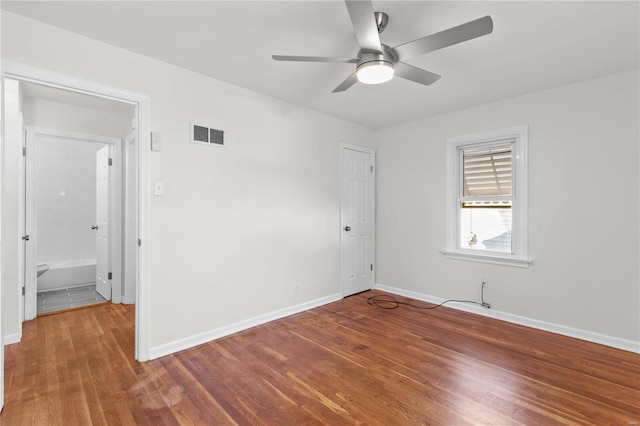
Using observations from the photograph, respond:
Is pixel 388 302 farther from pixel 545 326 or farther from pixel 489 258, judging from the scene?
pixel 545 326

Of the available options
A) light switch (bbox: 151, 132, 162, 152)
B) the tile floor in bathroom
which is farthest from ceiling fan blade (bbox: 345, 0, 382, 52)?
the tile floor in bathroom

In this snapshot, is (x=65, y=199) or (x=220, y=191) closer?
(x=220, y=191)

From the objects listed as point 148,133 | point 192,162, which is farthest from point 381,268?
point 148,133

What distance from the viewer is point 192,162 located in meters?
2.86

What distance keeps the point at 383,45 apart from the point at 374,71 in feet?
0.55

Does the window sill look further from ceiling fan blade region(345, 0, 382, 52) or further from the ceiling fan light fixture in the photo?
ceiling fan blade region(345, 0, 382, 52)

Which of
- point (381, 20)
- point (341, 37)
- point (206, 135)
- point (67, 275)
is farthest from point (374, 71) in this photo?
point (67, 275)

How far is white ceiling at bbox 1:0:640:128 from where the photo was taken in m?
1.94

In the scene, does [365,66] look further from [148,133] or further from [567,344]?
[567,344]

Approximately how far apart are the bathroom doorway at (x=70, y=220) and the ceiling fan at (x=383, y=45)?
330 cm

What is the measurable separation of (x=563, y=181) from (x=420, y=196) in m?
1.59

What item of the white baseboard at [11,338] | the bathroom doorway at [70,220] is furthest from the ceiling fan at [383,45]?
the white baseboard at [11,338]

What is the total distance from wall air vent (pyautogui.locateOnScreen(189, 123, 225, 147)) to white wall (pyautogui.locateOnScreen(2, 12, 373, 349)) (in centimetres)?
6

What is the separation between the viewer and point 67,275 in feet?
15.8
